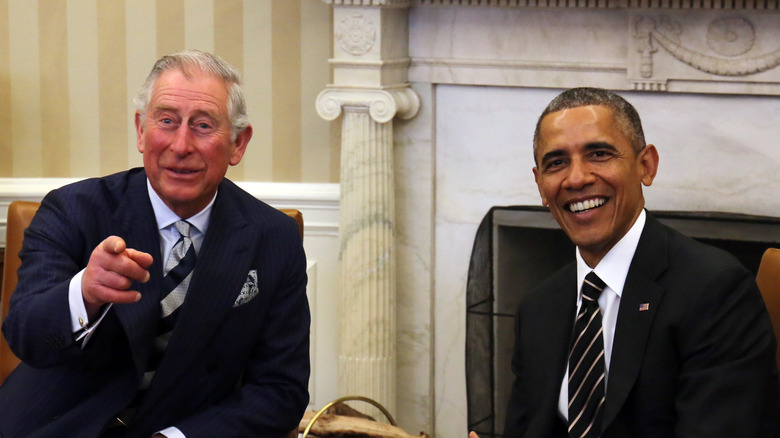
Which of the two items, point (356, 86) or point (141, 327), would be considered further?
point (356, 86)

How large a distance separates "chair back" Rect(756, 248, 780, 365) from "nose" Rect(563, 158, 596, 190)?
58cm

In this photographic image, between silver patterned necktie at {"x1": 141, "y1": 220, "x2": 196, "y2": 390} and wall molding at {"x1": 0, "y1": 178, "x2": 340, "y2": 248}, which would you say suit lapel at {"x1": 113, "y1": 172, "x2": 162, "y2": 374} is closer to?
silver patterned necktie at {"x1": 141, "y1": 220, "x2": 196, "y2": 390}

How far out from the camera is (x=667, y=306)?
5.31ft

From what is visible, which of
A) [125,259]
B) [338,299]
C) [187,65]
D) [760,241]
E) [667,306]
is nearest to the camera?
[125,259]

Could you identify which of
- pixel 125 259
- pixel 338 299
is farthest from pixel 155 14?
pixel 125 259

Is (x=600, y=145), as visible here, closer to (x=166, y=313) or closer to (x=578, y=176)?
(x=578, y=176)

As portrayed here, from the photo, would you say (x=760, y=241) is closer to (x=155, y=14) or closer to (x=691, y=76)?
(x=691, y=76)

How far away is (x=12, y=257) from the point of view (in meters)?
2.40

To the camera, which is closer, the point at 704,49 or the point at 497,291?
the point at 704,49

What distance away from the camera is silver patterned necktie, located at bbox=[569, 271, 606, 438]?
166 cm

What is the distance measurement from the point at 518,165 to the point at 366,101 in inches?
22.0

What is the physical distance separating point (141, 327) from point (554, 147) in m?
0.82

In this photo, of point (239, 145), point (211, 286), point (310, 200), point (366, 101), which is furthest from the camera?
point (310, 200)

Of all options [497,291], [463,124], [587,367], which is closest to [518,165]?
[463,124]
